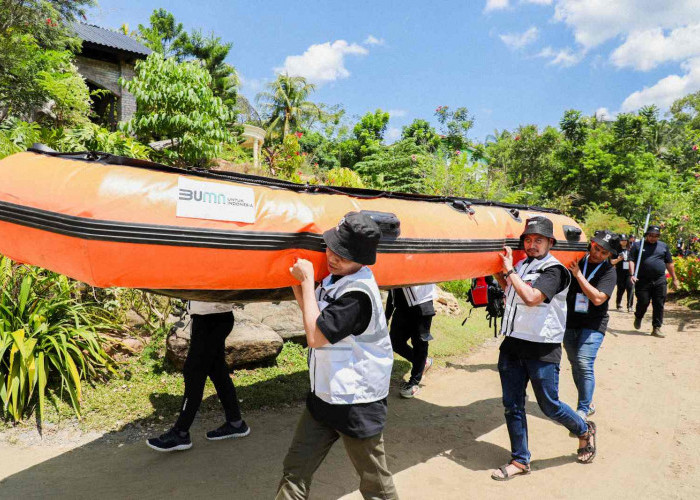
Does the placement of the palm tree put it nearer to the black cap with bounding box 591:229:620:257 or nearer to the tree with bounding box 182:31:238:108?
the tree with bounding box 182:31:238:108

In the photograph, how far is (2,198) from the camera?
2.11 metres

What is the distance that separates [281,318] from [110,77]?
1666cm

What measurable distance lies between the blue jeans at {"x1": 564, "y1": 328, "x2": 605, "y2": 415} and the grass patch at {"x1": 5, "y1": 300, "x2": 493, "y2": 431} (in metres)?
2.03

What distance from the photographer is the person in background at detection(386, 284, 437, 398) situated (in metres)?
4.55

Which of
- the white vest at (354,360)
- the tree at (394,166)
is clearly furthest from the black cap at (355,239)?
the tree at (394,166)

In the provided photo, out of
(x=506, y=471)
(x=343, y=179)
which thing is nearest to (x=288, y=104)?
(x=343, y=179)

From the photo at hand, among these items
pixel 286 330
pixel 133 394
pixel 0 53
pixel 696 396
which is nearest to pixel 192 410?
pixel 133 394

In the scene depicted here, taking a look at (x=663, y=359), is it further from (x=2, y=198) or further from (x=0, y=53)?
(x=0, y=53)

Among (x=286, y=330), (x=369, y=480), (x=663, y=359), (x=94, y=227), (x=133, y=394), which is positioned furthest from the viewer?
Result: (x=663, y=359)

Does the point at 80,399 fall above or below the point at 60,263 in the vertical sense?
below

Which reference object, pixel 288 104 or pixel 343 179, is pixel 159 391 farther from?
pixel 288 104

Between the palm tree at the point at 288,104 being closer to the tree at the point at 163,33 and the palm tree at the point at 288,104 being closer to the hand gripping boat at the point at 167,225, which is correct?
the tree at the point at 163,33

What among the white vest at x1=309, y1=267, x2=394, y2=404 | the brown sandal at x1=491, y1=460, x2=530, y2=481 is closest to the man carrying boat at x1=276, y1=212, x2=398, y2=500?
the white vest at x1=309, y1=267, x2=394, y2=404

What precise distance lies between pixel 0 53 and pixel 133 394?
696 centimetres
